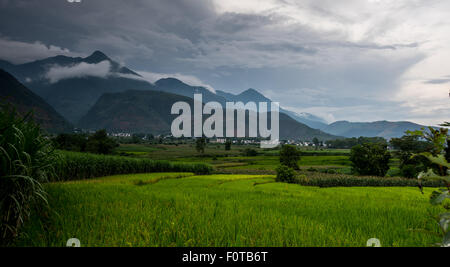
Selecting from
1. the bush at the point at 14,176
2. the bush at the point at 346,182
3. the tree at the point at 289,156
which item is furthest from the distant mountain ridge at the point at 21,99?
the tree at the point at 289,156

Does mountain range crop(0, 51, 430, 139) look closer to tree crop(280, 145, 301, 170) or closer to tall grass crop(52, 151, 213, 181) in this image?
tall grass crop(52, 151, 213, 181)

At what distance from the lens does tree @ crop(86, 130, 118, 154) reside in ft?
71.9

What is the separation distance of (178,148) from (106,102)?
12.9 metres

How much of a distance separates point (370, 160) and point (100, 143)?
46.3 metres

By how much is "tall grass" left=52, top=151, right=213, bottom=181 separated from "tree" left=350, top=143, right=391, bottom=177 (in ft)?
111

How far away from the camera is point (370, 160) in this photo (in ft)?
139

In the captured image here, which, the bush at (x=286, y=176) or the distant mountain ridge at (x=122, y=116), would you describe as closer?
the bush at (x=286, y=176)

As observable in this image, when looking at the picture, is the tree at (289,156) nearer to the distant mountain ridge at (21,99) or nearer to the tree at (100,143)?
the tree at (100,143)

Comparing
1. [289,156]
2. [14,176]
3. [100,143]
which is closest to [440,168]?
[14,176]

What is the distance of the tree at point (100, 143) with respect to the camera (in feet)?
71.9

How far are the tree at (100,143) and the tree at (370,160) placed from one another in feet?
141

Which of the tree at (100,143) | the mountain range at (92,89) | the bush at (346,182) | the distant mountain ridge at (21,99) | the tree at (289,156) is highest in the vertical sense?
the mountain range at (92,89)
